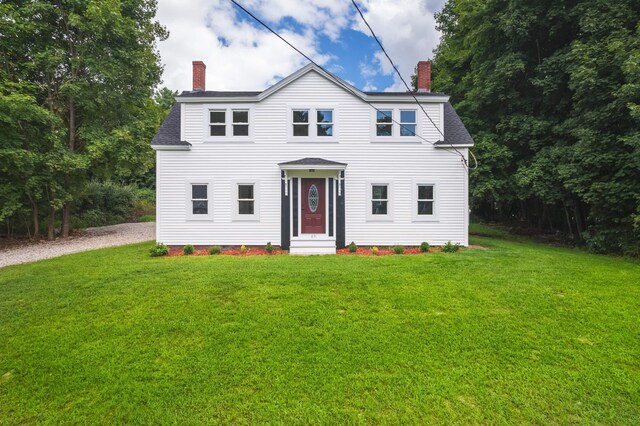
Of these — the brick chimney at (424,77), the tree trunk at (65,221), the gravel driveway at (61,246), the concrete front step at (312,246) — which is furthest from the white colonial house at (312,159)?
the tree trunk at (65,221)

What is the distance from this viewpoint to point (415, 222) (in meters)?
11.7

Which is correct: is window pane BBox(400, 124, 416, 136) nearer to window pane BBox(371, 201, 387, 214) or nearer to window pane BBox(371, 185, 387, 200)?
window pane BBox(371, 185, 387, 200)

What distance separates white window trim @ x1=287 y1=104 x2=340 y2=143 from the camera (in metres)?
11.6

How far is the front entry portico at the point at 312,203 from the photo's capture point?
37.1ft

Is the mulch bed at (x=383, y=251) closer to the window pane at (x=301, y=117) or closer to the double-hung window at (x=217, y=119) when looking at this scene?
the window pane at (x=301, y=117)

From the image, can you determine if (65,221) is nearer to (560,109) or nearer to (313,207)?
(313,207)

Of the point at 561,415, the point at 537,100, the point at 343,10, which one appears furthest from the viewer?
the point at 537,100

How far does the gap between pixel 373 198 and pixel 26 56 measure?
53.9ft

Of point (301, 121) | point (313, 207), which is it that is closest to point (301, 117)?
point (301, 121)

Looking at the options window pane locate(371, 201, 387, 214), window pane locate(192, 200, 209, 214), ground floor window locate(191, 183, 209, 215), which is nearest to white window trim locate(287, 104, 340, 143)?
window pane locate(371, 201, 387, 214)

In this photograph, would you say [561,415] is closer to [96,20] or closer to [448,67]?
[96,20]

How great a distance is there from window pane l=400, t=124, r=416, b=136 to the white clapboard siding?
346mm

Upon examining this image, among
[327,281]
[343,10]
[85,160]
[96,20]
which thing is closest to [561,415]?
[327,281]

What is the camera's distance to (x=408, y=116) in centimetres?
1175
